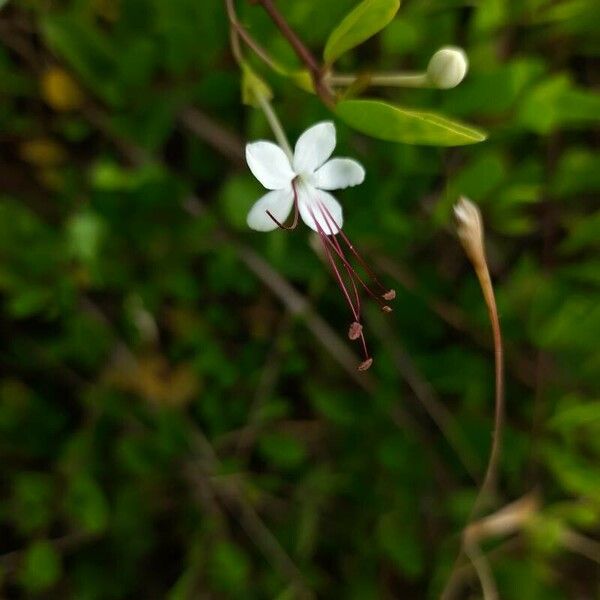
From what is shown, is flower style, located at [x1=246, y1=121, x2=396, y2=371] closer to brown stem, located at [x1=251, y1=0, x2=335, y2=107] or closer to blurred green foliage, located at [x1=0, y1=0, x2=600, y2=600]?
brown stem, located at [x1=251, y1=0, x2=335, y2=107]

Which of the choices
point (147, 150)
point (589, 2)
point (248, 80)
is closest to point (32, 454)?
point (147, 150)

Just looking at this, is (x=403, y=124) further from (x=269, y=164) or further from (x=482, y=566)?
(x=482, y=566)

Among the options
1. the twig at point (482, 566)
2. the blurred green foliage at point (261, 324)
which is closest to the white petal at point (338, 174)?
the blurred green foliage at point (261, 324)

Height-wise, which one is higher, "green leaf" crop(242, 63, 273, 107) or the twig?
"green leaf" crop(242, 63, 273, 107)

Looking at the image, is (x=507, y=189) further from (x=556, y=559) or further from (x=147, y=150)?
(x=556, y=559)

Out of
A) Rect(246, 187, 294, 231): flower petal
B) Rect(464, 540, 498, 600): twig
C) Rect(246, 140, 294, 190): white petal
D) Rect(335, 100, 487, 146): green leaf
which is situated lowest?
Rect(464, 540, 498, 600): twig

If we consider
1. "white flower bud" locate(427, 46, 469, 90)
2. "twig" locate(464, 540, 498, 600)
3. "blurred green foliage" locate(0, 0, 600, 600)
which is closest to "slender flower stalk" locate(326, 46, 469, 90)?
"white flower bud" locate(427, 46, 469, 90)
